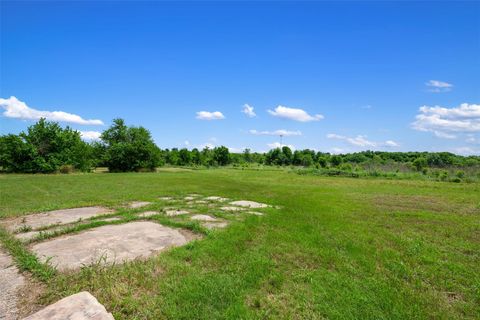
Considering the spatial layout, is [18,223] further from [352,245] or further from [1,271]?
[352,245]

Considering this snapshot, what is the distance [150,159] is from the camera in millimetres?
30062

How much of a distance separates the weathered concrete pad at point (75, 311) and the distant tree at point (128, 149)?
29125 mm

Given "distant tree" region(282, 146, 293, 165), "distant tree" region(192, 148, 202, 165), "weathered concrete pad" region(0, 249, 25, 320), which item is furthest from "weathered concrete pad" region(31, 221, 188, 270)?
"distant tree" region(282, 146, 293, 165)

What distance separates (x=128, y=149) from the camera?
2892 cm

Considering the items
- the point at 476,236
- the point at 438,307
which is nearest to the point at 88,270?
the point at 438,307

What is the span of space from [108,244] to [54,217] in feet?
9.37

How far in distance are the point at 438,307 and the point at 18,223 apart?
7.14m

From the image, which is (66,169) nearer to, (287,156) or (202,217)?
(202,217)

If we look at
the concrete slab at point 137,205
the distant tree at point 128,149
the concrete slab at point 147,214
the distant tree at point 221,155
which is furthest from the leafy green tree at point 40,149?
the distant tree at point 221,155

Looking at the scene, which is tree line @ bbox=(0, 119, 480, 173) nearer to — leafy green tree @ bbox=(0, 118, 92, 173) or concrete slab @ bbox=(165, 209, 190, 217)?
leafy green tree @ bbox=(0, 118, 92, 173)

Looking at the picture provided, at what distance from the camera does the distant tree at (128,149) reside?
95.2ft

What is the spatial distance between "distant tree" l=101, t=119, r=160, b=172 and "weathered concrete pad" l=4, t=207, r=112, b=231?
24.1 meters

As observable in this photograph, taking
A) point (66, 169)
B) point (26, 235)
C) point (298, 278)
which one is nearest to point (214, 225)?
point (298, 278)

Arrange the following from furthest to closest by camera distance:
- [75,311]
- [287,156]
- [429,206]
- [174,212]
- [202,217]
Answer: [287,156], [429,206], [174,212], [202,217], [75,311]
